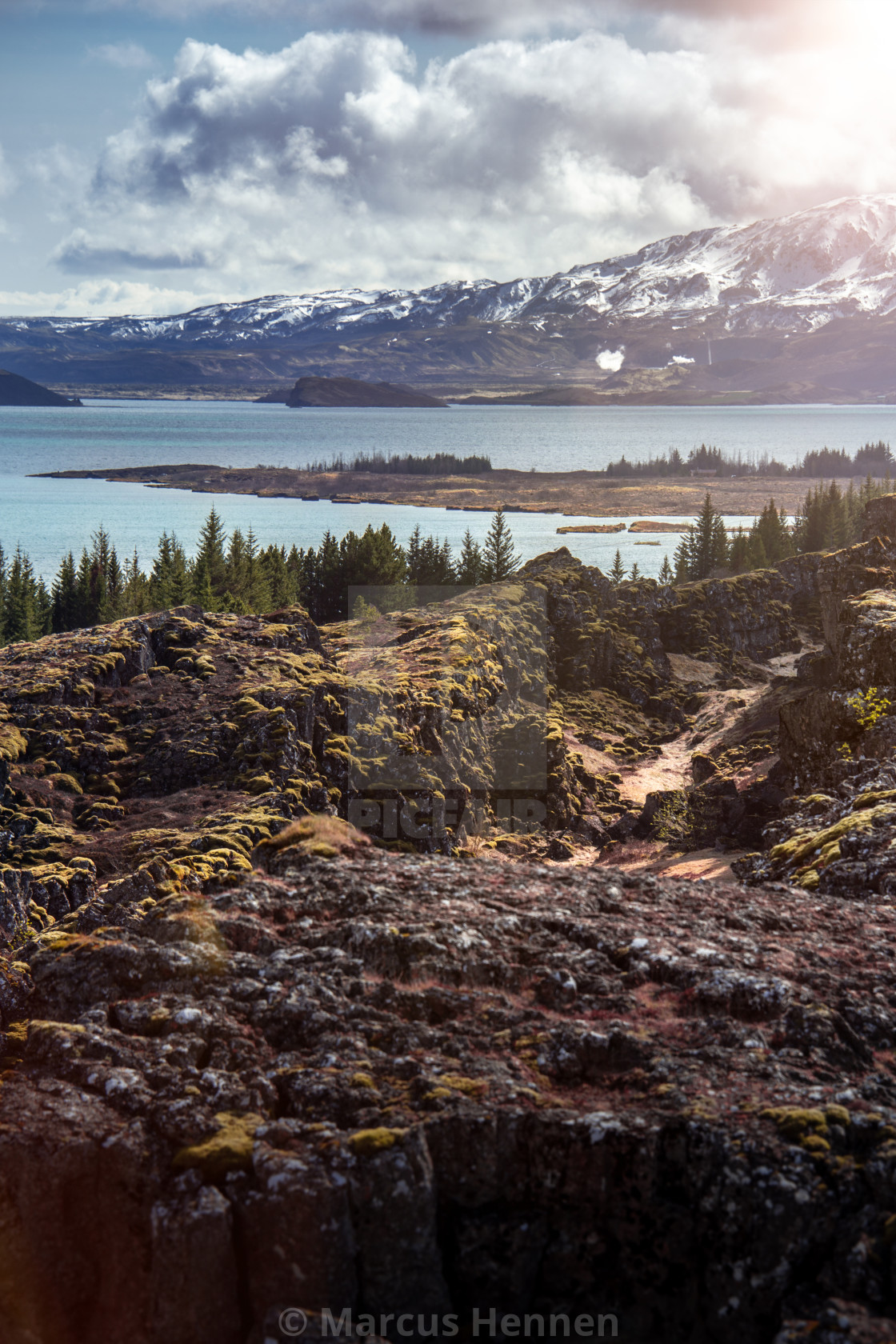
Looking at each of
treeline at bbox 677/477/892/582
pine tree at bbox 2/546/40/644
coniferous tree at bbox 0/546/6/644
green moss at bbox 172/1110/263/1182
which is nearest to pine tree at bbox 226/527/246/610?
pine tree at bbox 2/546/40/644

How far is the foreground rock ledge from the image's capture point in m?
11.8

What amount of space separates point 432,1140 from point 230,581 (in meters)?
87.1

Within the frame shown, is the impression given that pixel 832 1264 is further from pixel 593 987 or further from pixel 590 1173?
pixel 593 987

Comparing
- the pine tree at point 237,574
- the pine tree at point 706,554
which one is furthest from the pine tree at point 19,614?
the pine tree at point 706,554

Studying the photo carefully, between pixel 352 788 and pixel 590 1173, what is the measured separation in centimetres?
2620

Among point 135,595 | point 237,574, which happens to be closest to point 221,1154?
point 237,574

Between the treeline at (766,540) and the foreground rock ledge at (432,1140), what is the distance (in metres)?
106

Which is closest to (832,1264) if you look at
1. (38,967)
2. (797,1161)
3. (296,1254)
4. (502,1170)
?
(797,1161)

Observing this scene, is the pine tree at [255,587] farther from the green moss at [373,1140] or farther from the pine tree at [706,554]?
the green moss at [373,1140]

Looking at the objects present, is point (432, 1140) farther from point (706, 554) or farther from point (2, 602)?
point (706, 554)

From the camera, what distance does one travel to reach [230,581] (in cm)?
9594

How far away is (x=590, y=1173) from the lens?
1256 centimetres

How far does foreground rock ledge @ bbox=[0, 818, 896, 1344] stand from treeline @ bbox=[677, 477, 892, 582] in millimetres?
106372

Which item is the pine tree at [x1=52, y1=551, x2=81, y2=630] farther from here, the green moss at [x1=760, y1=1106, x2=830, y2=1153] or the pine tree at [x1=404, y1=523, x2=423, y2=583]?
the green moss at [x1=760, y1=1106, x2=830, y2=1153]
